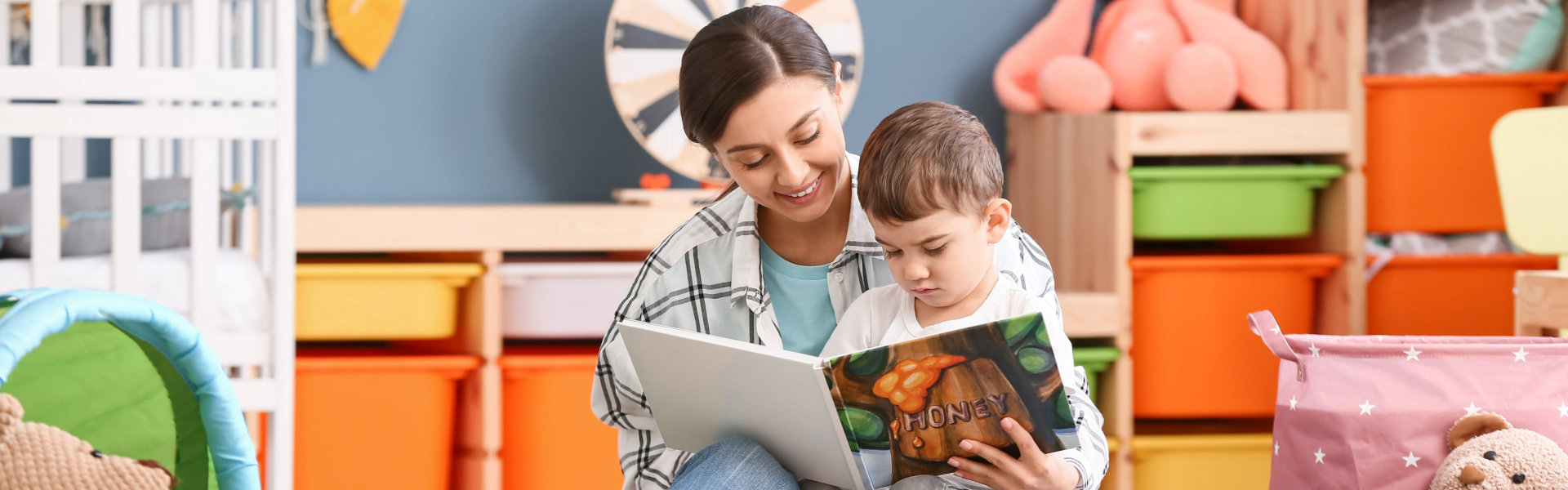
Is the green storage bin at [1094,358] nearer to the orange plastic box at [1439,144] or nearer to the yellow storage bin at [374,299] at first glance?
the orange plastic box at [1439,144]

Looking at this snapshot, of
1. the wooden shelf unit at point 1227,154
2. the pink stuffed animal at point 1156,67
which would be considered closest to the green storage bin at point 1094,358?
the wooden shelf unit at point 1227,154

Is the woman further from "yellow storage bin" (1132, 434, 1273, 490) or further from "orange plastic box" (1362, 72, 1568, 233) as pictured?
"orange plastic box" (1362, 72, 1568, 233)

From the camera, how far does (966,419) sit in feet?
3.21

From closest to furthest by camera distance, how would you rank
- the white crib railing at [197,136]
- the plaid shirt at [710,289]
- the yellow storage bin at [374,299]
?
the plaid shirt at [710,289] → the white crib railing at [197,136] → the yellow storage bin at [374,299]

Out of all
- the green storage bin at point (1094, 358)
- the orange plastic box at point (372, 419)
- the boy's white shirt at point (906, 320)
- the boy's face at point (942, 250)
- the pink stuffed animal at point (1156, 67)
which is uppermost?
the pink stuffed animal at point (1156, 67)

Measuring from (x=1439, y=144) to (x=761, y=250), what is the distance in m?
1.28

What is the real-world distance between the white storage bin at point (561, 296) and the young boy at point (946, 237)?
2.79 ft

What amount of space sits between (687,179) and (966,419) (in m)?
1.38

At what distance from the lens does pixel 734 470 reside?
3.37 feet

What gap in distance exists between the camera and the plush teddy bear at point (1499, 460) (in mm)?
1241

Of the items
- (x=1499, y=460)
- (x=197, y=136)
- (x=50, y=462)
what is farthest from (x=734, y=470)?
(x=197, y=136)

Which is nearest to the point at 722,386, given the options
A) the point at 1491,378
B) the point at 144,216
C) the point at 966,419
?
the point at 966,419

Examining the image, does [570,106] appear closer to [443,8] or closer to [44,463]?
[443,8]

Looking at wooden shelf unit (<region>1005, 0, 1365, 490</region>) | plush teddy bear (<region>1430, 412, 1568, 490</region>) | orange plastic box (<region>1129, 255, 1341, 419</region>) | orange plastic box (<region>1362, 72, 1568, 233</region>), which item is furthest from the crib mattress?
orange plastic box (<region>1362, 72, 1568, 233</region>)
